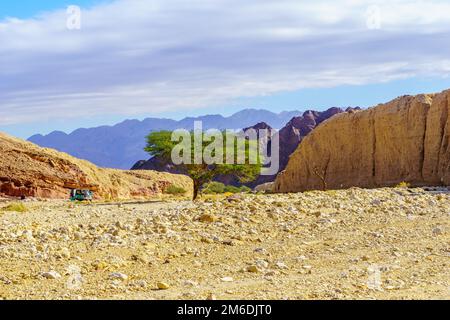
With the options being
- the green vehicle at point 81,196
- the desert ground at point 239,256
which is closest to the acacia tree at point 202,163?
the green vehicle at point 81,196

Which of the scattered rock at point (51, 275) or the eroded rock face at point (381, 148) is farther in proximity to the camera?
the eroded rock face at point (381, 148)

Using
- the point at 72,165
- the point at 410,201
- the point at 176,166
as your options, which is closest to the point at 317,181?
the point at 176,166

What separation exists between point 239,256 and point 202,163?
2568 cm

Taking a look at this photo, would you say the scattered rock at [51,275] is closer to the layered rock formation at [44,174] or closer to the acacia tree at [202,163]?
the acacia tree at [202,163]

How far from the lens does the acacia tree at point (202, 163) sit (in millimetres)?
36375

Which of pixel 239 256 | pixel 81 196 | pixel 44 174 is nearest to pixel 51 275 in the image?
pixel 239 256

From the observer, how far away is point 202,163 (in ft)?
119

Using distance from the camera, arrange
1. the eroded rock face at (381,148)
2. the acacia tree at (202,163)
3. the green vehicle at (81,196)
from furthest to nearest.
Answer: the green vehicle at (81,196), the eroded rock face at (381,148), the acacia tree at (202,163)

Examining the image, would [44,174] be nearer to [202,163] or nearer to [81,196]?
[81,196]

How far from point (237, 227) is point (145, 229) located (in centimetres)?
194

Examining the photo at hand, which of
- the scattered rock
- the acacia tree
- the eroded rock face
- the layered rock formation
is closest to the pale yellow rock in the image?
the scattered rock

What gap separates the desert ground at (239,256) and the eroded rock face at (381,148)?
22.7 meters

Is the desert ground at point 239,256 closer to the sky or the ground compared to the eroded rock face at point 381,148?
closer to the ground

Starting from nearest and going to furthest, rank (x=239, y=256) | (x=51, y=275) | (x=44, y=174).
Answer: (x=51, y=275) → (x=239, y=256) → (x=44, y=174)
